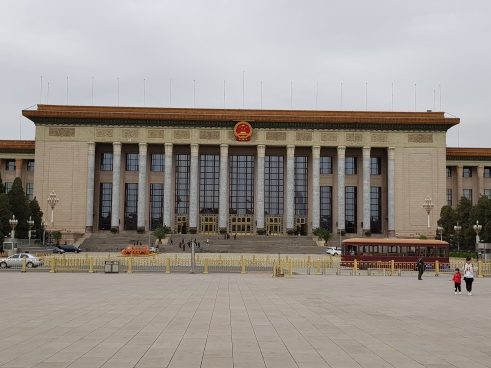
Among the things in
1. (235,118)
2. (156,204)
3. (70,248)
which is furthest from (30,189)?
(235,118)

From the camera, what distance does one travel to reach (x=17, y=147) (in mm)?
89875

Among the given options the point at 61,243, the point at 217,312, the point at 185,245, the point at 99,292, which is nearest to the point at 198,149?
the point at 185,245

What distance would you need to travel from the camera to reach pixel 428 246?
48.1 metres

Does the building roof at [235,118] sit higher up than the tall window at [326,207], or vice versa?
the building roof at [235,118]

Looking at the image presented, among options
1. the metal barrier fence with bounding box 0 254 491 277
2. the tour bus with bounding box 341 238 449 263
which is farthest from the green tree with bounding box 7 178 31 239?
the tour bus with bounding box 341 238 449 263

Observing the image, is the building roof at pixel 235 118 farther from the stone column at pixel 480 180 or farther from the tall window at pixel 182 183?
the stone column at pixel 480 180

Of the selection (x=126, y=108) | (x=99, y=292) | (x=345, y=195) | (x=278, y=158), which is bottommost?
(x=99, y=292)

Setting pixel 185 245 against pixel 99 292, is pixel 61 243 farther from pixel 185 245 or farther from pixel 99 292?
pixel 99 292

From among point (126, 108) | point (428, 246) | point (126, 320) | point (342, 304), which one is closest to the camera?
point (126, 320)

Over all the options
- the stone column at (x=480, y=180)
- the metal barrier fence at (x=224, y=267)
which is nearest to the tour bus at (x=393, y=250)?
the metal barrier fence at (x=224, y=267)

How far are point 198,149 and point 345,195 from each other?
22.8 meters

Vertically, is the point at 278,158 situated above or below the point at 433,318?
above

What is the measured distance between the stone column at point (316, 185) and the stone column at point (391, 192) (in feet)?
32.5

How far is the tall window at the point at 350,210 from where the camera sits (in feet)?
288
